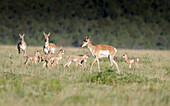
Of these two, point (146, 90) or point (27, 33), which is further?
point (27, 33)

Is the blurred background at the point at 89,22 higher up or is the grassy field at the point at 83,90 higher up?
the blurred background at the point at 89,22

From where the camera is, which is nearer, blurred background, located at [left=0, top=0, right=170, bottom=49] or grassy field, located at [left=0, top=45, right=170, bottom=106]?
grassy field, located at [left=0, top=45, right=170, bottom=106]

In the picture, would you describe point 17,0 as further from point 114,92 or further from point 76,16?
point 114,92

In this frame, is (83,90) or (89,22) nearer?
(83,90)

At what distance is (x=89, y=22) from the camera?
251ft

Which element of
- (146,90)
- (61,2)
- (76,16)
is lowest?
(146,90)

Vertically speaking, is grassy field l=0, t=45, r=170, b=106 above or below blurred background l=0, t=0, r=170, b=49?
below

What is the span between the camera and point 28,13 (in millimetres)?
76688

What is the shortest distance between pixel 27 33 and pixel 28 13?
875cm

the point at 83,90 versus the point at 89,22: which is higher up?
the point at 89,22

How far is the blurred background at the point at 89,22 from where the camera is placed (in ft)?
224

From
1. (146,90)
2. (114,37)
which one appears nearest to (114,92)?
(146,90)

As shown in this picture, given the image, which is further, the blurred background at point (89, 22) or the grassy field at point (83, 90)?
the blurred background at point (89, 22)

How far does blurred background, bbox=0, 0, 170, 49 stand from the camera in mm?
68125
